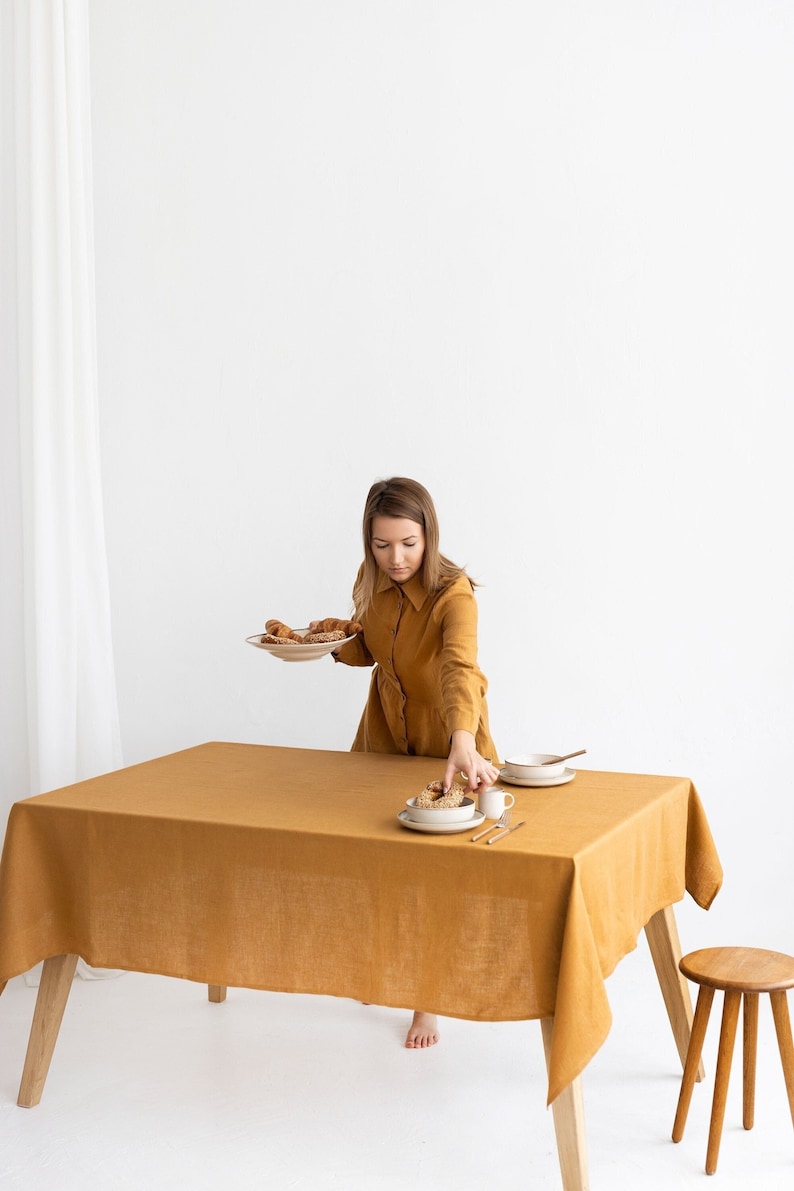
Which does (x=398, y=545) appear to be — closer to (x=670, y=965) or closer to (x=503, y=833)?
(x=503, y=833)

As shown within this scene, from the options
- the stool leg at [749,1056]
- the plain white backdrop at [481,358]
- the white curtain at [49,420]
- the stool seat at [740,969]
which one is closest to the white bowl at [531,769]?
the stool seat at [740,969]

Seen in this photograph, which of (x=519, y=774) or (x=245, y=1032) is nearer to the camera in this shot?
(x=519, y=774)

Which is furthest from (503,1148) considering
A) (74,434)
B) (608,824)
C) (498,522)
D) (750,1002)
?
(74,434)

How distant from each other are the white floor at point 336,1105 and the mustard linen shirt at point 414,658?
755 mm

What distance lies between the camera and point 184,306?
3.94 m

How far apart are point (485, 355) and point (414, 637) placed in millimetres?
1107

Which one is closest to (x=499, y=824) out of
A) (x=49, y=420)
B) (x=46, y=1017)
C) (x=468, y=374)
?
(x=46, y=1017)

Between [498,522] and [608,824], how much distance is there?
60.0 inches

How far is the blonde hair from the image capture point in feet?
9.27

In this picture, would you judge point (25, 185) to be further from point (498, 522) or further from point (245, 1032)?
point (245, 1032)

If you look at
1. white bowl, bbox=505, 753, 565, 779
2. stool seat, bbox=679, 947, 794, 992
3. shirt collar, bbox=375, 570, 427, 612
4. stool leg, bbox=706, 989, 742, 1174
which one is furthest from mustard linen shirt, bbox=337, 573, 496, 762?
stool leg, bbox=706, 989, 742, 1174

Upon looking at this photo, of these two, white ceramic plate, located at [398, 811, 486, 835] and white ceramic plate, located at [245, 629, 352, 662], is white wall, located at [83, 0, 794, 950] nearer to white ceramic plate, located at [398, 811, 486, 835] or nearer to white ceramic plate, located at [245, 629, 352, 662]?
white ceramic plate, located at [245, 629, 352, 662]

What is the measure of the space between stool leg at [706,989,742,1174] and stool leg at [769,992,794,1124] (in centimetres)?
9

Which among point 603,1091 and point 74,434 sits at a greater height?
point 74,434
